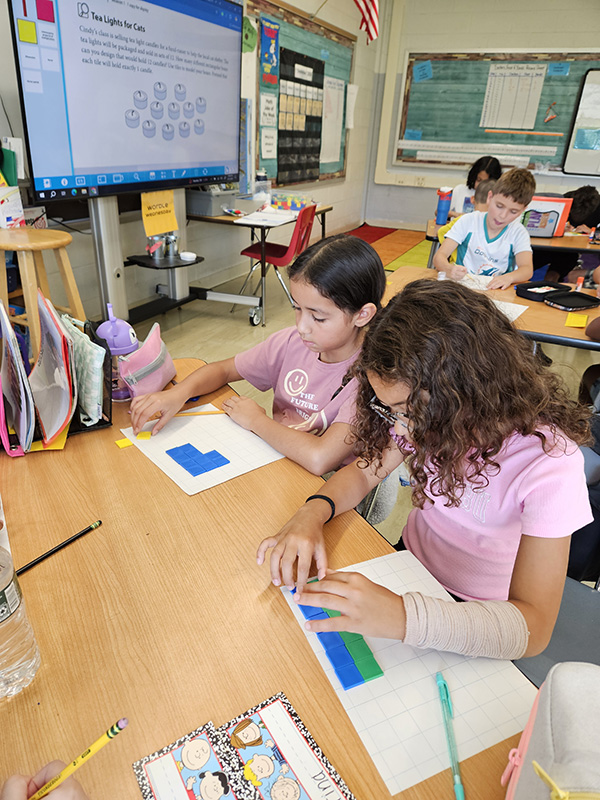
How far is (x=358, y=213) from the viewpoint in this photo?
24.0ft

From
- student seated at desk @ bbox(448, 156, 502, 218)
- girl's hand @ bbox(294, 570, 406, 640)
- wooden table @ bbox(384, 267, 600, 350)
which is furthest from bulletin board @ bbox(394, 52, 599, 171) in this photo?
girl's hand @ bbox(294, 570, 406, 640)

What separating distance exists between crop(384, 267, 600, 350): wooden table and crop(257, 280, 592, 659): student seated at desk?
2.98ft

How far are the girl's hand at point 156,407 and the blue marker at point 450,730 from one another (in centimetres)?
71

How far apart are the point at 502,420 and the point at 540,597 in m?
0.25

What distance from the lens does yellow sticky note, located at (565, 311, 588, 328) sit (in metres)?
1.98

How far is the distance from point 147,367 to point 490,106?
6660mm

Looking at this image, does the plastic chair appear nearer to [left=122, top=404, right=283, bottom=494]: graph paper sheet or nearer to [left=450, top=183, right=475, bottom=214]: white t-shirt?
[left=450, top=183, right=475, bottom=214]: white t-shirt

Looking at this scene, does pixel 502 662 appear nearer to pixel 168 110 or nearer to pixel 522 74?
pixel 168 110

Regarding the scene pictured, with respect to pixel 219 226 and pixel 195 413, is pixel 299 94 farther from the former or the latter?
pixel 195 413

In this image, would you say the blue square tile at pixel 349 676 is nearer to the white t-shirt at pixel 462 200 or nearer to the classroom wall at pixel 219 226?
the classroom wall at pixel 219 226

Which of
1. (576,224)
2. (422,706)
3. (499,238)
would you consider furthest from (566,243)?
(422,706)

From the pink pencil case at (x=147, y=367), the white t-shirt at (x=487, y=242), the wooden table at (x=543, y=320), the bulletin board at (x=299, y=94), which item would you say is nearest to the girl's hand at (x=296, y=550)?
the pink pencil case at (x=147, y=367)

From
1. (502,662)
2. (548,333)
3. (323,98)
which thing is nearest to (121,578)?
(502,662)

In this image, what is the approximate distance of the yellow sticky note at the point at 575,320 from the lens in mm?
1977
